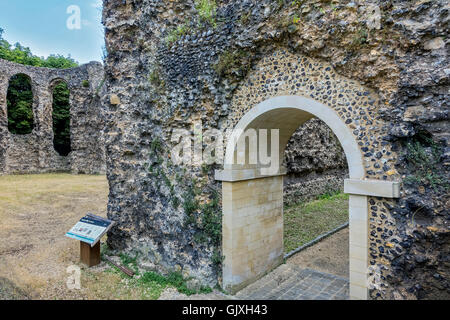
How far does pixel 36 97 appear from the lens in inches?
888

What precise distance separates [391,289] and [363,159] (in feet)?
6.20

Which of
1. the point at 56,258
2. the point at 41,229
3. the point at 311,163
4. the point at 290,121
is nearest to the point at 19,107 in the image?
the point at 41,229

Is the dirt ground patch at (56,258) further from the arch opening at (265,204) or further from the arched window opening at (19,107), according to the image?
the arched window opening at (19,107)

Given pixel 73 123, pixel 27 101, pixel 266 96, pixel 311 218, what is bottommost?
pixel 311 218

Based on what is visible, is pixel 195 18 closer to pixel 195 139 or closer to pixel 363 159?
pixel 195 139

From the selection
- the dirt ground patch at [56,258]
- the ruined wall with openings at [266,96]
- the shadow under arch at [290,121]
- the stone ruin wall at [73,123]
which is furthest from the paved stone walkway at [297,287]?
the stone ruin wall at [73,123]

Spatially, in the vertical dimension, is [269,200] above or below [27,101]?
below

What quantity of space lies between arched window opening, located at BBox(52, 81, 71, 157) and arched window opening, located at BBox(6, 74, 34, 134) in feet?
6.64

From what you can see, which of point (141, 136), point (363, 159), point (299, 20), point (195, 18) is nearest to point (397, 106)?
point (363, 159)

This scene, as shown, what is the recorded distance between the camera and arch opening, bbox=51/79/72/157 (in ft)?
87.3

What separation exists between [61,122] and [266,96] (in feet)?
87.7

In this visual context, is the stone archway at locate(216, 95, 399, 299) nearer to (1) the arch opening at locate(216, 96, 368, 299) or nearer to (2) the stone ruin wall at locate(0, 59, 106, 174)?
(1) the arch opening at locate(216, 96, 368, 299)

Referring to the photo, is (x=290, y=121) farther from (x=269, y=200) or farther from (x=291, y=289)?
(x=291, y=289)

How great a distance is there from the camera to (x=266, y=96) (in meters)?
5.44
